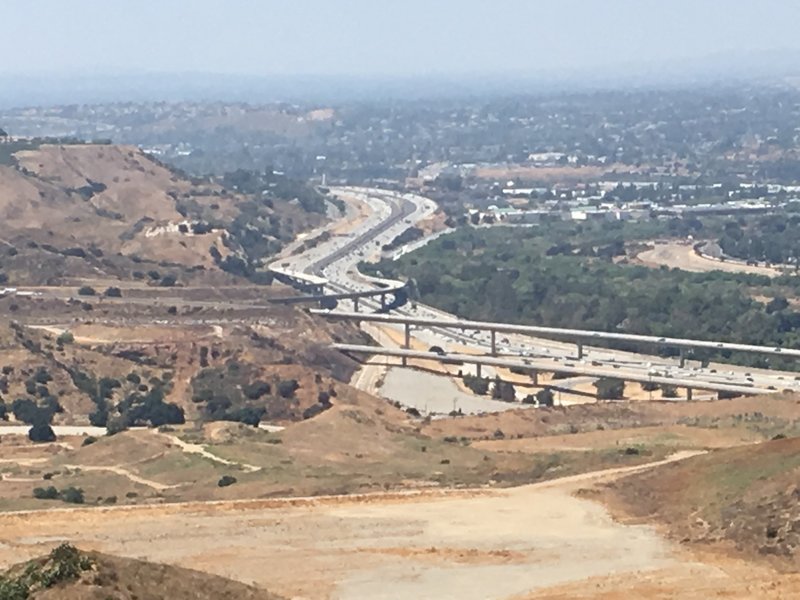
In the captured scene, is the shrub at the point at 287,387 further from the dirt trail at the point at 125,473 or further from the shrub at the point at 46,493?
the shrub at the point at 46,493

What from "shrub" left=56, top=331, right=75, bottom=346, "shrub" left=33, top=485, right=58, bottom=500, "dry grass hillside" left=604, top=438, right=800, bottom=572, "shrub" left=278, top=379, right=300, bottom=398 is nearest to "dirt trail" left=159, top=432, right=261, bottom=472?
"shrub" left=33, top=485, right=58, bottom=500

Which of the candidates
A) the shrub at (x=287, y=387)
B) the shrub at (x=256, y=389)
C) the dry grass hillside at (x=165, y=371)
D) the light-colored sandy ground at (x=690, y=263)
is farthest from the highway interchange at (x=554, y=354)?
the light-colored sandy ground at (x=690, y=263)

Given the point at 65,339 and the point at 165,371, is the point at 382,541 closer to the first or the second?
the point at 165,371

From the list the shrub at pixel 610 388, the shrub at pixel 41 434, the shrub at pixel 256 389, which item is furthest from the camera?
the shrub at pixel 610 388

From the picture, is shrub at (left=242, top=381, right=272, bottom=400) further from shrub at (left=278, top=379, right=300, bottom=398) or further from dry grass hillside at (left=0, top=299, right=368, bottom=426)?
shrub at (left=278, top=379, right=300, bottom=398)

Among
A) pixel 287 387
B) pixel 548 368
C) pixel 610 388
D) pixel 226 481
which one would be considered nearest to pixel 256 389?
pixel 287 387

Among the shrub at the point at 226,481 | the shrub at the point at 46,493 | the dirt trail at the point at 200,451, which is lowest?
the dirt trail at the point at 200,451
